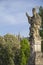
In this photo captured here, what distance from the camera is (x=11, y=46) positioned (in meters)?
63.2

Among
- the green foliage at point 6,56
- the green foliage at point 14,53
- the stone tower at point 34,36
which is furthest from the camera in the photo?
the green foliage at point 6,56

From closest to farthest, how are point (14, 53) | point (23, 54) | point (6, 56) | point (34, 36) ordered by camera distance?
point (34, 36) < point (23, 54) < point (6, 56) < point (14, 53)

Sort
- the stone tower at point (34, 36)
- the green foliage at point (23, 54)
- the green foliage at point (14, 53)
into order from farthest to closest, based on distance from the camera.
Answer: the green foliage at point (14, 53), the green foliage at point (23, 54), the stone tower at point (34, 36)

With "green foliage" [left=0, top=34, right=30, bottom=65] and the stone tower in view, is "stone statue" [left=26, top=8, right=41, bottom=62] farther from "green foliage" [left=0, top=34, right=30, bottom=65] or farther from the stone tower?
"green foliage" [left=0, top=34, right=30, bottom=65]

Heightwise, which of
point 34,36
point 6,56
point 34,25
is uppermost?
point 34,25

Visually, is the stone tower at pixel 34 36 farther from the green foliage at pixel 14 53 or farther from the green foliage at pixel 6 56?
the green foliage at pixel 6 56

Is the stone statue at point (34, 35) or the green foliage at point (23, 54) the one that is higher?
the stone statue at point (34, 35)

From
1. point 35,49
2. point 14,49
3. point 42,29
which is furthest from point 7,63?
point 35,49

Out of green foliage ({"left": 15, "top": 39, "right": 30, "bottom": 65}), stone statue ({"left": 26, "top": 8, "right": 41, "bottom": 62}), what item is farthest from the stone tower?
green foliage ({"left": 15, "top": 39, "right": 30, "bottom": 65})

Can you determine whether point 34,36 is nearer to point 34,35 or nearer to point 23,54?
point 34,35

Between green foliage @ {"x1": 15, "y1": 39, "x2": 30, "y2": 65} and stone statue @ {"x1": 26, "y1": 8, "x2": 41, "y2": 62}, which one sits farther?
green foliage @ {"x1": 15, "y1": 39, "x2": 30, "y2": 65}

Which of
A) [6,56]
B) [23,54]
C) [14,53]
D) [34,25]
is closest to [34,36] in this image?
[34,25]

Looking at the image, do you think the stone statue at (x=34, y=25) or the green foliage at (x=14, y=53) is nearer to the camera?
the stone statue at (x=34, y=25)

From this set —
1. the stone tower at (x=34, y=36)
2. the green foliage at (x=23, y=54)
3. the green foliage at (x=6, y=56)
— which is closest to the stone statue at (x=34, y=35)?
the stone tower at (x=34, y=36)
